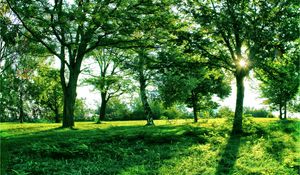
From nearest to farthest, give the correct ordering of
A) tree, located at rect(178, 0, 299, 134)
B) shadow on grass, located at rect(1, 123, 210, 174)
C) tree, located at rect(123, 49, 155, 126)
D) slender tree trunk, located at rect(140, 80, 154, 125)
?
shadow on grass, located at rect(1, 123, 210, 174)
tree, located at rect(178, 0, 299, 134)
tree, located at rect(123, 49, 155, 126)
slender tree trunk, located at rect(140, 80, 154, 125)

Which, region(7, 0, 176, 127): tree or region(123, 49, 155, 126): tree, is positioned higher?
region(7, 0, 176, 127): tree

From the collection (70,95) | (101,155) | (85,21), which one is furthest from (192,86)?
(101,155)

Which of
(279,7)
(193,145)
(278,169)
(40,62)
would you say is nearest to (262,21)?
(279,7)

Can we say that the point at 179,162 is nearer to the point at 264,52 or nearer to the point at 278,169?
the point at 278,169

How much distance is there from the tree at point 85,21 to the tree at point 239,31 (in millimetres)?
3187

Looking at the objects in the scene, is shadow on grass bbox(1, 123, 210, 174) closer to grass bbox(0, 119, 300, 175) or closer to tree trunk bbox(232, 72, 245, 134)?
grass bbox(0, 119, 300, 175)

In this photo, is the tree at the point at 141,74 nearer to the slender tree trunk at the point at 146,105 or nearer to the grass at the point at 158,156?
the slender tree trunk at the point at 146,105

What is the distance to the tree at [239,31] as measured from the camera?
18734mm

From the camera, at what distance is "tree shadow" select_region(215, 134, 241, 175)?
1087cm

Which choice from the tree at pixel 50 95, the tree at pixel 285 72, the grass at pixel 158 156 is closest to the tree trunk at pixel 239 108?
the tree at pixel 285 72

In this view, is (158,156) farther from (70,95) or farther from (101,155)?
(70,95)

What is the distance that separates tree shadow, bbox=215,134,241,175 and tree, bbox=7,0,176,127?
996 cm

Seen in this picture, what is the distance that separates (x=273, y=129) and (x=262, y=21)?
6.66 metres

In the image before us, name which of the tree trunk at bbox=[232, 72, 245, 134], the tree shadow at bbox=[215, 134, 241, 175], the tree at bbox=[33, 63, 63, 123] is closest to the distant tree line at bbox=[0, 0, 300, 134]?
the tree trunk at bbox=[232, 72, 245, 134]
